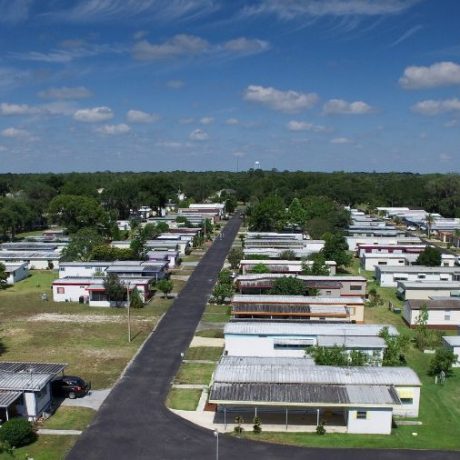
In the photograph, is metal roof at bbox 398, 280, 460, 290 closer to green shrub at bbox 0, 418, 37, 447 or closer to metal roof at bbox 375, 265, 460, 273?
metal roof at bbox 375, 265, 460, 273

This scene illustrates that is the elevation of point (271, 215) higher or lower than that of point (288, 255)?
higher

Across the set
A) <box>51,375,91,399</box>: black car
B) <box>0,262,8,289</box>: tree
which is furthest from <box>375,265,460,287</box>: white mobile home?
<box>0,262,8,289</box>: tree

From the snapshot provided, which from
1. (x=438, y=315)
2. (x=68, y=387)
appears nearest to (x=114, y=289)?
(x=68, y=387)

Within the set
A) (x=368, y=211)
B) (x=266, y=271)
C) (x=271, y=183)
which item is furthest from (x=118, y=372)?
(x=271, y=183)

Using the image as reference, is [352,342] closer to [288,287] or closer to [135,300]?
[288,287]

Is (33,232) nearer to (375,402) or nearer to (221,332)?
(221,332)

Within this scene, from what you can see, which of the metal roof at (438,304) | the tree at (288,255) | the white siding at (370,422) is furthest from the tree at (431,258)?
the white siding at (370,422)

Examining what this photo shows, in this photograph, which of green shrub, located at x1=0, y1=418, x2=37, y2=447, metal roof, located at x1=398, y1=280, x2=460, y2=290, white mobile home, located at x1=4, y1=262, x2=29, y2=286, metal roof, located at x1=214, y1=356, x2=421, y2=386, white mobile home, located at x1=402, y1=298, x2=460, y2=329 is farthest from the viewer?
white mobile home, located at x1=4, y1=262, x2=29, y2=286

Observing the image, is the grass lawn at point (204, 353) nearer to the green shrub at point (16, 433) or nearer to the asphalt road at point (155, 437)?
the asphalt road at point (155, 437)
